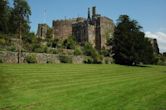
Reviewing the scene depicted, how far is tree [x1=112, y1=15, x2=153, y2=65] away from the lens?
53.4m

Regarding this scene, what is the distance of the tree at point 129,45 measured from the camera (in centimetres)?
5344

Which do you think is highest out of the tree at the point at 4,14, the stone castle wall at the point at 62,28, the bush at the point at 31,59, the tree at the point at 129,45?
the stone castle wall at the point at 62,28

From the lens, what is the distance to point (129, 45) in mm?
53656

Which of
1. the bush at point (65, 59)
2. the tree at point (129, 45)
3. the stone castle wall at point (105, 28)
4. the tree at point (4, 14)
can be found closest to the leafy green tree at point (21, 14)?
the tree at point (4, 14)

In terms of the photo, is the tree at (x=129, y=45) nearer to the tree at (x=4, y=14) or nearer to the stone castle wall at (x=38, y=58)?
the stone castle wall at (x=38, y=58)

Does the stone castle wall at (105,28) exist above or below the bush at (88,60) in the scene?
above

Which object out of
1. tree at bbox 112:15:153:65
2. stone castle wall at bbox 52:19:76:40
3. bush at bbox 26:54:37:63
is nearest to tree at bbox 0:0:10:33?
bush at bbox 26:54:37:63

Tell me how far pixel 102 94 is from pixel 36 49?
29.5 m

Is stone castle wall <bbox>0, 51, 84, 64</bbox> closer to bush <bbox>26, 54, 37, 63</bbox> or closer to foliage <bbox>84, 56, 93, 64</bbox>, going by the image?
bush <bbox>26, 54, 37, 63</bbox>

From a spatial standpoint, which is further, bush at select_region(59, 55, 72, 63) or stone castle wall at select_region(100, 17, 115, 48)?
stone castle wall at select_region(100, 17, 115, 48)

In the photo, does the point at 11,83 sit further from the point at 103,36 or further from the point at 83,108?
the point at 103,36

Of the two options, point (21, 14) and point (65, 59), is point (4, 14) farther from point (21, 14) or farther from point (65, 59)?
point (65, 59)

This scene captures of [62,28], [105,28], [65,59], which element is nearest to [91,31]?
[105,28]

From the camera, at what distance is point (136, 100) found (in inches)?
550
